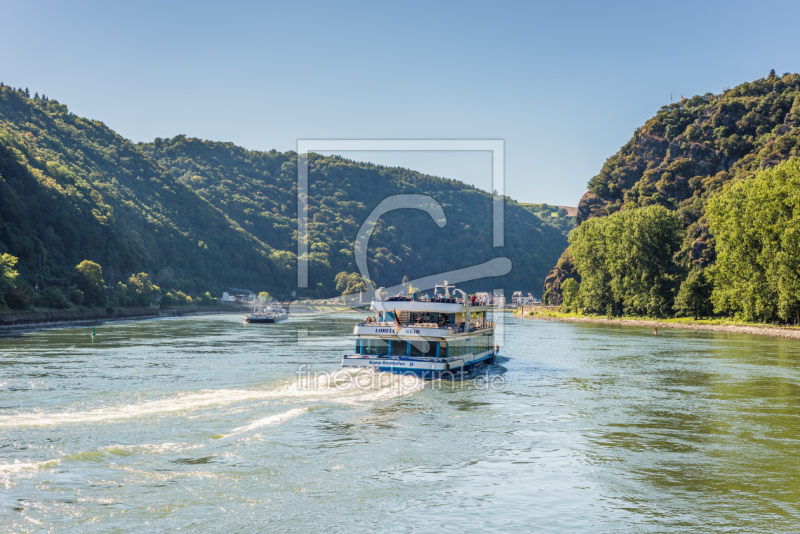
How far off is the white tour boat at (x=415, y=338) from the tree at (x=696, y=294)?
9699 cm

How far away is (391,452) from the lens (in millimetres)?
28625

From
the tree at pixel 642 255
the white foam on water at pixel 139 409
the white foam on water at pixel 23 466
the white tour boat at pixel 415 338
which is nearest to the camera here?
the white foam on water at pixel 23 466

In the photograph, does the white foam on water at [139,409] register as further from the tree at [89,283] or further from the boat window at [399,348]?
the tree at [89,283]

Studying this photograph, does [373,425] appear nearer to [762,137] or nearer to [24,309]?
[24,309]

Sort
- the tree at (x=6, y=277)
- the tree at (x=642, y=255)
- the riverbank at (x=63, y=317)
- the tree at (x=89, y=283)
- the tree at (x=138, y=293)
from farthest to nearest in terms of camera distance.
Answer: the tree at (x=138, y=293)
the tree at (x=89, y=283)
the tree at (x=642, y=255)
the tree at (x=6, y=277)
the riverbank at (x=63, y=317)

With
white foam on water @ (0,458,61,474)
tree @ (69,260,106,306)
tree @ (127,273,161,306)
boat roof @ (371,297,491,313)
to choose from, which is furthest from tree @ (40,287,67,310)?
white foam on water @ (0,458,61,474)

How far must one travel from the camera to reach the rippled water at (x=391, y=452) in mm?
20922

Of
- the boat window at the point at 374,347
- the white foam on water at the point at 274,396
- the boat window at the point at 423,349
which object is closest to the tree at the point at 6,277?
the white foam on water at the point at 274,396

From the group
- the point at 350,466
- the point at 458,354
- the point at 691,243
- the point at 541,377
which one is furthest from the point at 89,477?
the point at 691,243

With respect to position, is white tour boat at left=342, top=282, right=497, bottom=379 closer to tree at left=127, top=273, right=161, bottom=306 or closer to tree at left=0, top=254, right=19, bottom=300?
tree at left=0, top=254, right=19, bottom=300

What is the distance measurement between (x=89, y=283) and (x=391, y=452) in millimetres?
149572

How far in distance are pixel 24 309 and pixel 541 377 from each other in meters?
104

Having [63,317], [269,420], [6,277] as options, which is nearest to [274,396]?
[269,420]

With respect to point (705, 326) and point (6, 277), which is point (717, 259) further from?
point (6, 277)
